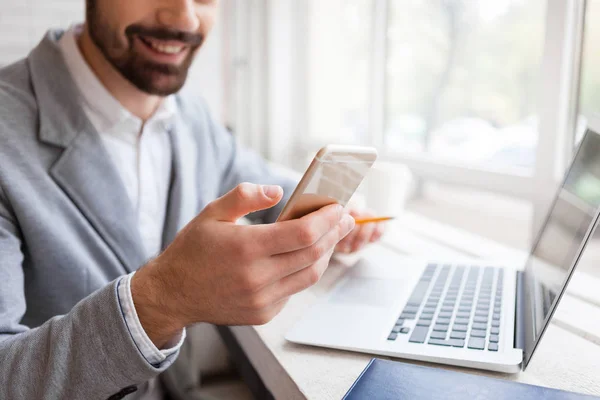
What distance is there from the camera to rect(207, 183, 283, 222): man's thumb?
0.49 meters

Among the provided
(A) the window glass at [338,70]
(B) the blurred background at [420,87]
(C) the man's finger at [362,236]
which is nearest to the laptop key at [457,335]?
(C) the man's finger at [362,236]

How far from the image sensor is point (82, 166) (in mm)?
849

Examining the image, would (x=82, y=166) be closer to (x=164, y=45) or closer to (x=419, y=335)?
(x=164, y=45)

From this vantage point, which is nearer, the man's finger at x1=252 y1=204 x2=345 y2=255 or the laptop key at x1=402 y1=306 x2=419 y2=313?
the man's finger at x1=252 y1=204 x2=345 y2=255

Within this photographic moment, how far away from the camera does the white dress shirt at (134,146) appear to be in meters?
0.97

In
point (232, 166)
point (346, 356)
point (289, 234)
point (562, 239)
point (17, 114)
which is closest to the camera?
point (289, 234)

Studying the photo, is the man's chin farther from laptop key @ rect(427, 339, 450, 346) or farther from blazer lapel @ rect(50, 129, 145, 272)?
laptop key @ rect(427, 339, 450, 346)

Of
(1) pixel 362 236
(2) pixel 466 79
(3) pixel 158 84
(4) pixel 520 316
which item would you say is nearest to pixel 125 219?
(3) pixel 158 84

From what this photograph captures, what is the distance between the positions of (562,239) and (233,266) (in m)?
0.44

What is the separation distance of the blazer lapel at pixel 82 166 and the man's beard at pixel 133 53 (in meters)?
0.10

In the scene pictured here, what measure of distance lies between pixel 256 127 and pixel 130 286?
1531 mm

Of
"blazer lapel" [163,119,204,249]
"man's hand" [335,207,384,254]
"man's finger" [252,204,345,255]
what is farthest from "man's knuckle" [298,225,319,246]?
"blazer lapel" [163,119,204,249]

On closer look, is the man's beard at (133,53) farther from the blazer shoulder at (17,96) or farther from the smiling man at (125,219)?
→ the blazer shoulder at (17,96)

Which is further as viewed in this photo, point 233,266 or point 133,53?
point 133,53
